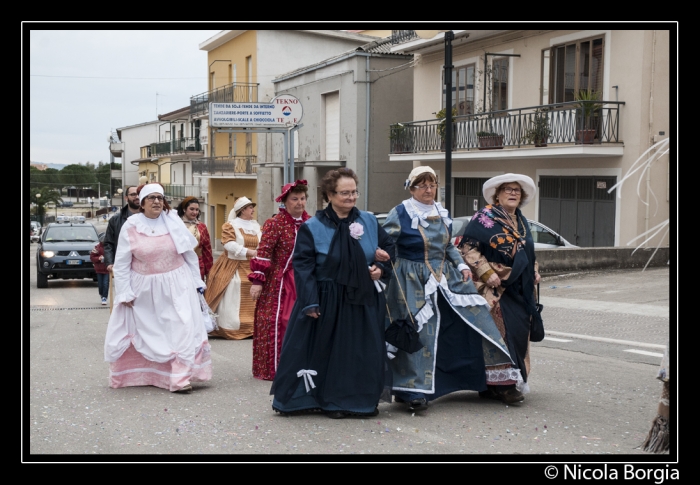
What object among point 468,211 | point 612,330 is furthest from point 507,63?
point 612,330

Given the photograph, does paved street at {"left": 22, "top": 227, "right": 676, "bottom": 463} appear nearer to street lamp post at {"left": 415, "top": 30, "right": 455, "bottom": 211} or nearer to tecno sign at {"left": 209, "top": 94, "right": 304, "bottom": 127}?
tecno sign at {"left": 209, "top": 94, "right": 304, "bottom": 127}

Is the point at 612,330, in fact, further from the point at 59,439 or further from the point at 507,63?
the point at 507,63

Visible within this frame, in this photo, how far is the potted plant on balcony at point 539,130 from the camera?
21844 mm

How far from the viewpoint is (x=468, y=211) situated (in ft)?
87.2

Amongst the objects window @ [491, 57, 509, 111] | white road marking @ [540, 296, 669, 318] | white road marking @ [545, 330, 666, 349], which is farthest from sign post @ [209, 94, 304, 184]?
window @ [491, 57, 509, 111]

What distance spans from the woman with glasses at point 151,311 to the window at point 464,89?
63.5 feet

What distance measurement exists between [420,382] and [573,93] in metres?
16.8

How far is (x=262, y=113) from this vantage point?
15.7m

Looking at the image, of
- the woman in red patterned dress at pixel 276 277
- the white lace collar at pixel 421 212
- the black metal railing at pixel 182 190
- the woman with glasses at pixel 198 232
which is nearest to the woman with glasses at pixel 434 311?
the white lace collar at pixel 421 212

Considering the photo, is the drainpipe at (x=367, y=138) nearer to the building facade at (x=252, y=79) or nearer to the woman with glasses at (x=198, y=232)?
the building facade at (x=252, y=79)

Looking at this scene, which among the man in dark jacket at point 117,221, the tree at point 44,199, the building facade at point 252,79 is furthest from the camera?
the tree at point 44,199
